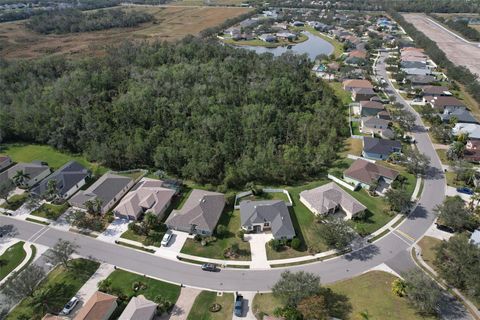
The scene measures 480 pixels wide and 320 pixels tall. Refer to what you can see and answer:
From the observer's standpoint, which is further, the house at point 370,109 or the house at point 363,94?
the house at point 363,94

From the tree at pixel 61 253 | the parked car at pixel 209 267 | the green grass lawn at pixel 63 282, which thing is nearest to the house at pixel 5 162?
the tree at pixel 61 253

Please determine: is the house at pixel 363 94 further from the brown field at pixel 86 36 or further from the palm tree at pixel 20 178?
the brown field at pixel 86 36

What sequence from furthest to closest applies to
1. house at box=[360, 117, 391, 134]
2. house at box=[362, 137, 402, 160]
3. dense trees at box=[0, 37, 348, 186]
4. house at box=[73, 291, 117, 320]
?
house at box=[360, 117, 391, 134] < house at box=[362, 137, 402, 160] < dense trees at box=[0, 37, 348, 186] < house at box=[73, 291, 117, 320]

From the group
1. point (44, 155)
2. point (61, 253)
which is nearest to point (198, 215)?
point (61, 253)

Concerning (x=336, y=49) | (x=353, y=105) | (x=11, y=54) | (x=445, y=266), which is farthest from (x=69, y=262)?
(x=336, y=49)

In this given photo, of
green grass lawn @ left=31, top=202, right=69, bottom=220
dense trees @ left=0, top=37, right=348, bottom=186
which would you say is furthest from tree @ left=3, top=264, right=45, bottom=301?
dense trees @ left=0, top=37, right=348, bottom=186

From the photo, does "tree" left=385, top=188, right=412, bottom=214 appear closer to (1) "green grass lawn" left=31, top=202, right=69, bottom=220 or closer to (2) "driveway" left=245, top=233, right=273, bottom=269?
(2) "driveway" left=245, top=233, right=273, bottom=269

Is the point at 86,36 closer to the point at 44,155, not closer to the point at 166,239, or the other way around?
the point at 44,155
